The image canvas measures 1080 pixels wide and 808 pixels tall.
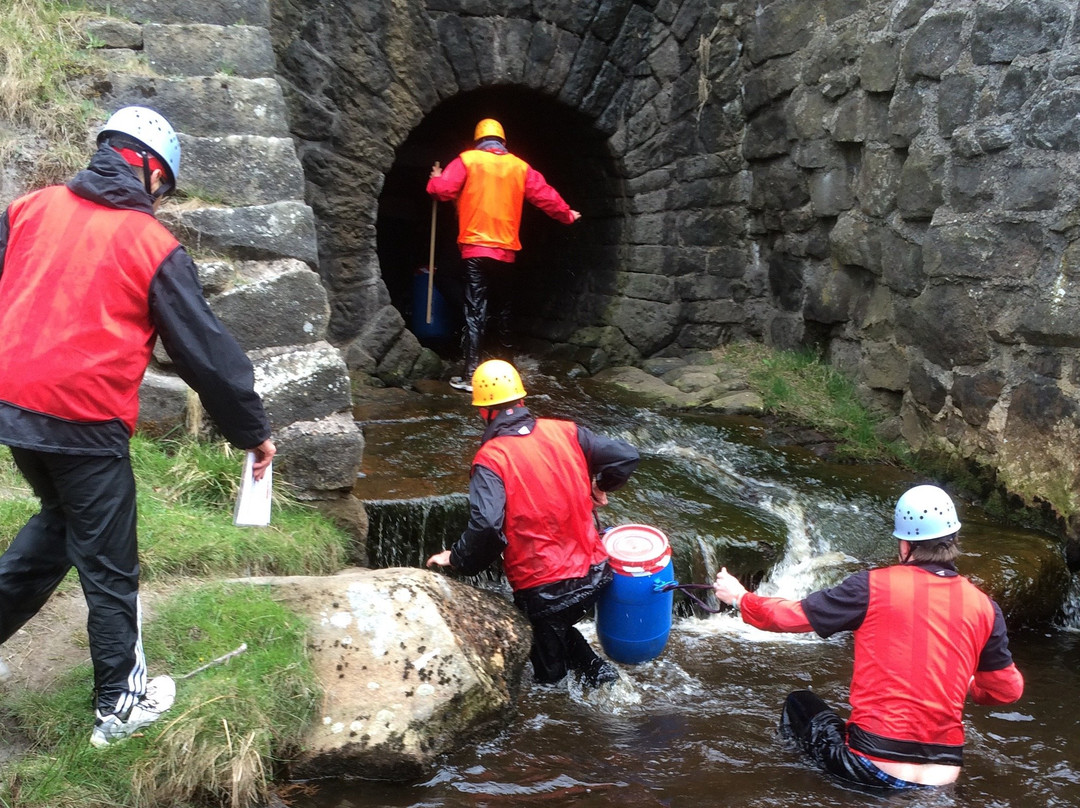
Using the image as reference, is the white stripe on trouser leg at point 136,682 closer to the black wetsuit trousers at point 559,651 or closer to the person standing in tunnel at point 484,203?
the black wetsuit trousers at point 559,651

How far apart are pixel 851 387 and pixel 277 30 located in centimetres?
446

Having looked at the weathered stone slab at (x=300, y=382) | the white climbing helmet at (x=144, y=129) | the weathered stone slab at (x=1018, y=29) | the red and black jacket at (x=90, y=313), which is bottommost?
the weathered stone slab at (x=300, y=382)

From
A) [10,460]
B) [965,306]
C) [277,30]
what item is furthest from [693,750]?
[277,30]

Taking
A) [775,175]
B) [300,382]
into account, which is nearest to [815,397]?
[775,175]

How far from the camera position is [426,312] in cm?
875

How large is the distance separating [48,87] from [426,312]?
14.9 feet

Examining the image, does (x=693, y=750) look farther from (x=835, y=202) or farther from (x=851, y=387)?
(x=835, y=202)

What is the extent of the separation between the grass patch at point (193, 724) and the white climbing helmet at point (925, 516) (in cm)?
193

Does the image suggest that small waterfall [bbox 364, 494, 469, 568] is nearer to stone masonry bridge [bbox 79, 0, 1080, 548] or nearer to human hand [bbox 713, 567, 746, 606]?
stone masonry bridge [bbox 79, 0, 1080, 548]

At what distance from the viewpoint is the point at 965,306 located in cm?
580

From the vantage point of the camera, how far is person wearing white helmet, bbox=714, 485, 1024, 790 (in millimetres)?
3125

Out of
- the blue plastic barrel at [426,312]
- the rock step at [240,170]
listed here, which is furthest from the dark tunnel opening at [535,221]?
the rock step at [240,170]

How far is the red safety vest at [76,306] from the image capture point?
258cm

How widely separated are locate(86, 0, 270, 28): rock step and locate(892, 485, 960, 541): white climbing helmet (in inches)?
148
